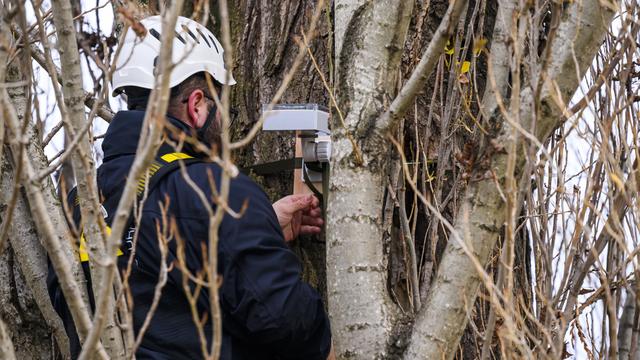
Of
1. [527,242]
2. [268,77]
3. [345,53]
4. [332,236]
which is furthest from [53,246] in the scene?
[527,242]

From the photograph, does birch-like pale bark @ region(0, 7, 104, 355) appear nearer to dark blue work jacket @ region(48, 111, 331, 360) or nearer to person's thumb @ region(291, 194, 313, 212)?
dark blue work jacket @ region(48, 111, 331, 360)

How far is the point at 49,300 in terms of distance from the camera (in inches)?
149

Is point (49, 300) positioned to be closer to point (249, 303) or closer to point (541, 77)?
point (249, 303)

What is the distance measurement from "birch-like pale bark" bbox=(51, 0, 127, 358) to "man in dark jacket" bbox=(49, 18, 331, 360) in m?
0.37

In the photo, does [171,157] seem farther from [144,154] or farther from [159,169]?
[144,154]

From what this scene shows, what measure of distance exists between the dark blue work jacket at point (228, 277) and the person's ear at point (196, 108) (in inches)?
9.3

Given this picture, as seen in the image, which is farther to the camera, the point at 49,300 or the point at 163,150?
the point at 49,300

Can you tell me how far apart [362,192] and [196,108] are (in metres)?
0.79

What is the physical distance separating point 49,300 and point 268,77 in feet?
4.21

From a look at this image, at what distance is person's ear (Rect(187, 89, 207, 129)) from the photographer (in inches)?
130

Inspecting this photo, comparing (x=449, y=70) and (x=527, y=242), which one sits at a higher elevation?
(x=449, y=70)

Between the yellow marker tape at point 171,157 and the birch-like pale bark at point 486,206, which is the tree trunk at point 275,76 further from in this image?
the birch-like pale bark at point 486,206

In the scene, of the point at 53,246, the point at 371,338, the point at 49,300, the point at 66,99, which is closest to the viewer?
the point at 53,246

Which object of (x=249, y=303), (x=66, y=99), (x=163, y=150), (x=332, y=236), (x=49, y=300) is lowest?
(x=49, y=300)
